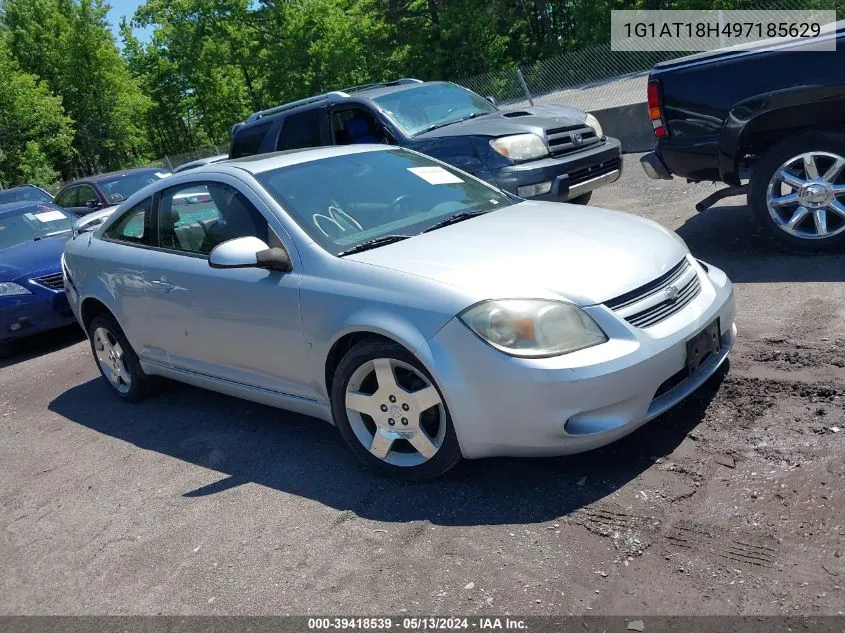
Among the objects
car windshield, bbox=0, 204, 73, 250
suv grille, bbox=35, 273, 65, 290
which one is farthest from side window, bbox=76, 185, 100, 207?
suv grille, bbox=35, 273, 65, 290

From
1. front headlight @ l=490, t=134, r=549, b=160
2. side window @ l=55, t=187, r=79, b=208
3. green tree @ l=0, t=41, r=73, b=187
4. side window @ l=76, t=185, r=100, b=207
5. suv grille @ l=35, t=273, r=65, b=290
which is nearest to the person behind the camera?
front headlight @ l=490, t=134, r=549, b=160

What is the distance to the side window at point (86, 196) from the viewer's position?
13477 mm

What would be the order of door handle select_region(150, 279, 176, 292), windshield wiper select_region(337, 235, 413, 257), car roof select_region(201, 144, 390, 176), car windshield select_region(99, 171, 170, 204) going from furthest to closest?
car windshield select_region(99, 171, 170, 204) < door handle select_region(150, 279, 176, 292) < car roof select_region(201, 144, 390, 176) < windshield wiper select_region(337, 235, 413, 257)

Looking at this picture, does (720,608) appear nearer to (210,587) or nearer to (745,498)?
(745,498)

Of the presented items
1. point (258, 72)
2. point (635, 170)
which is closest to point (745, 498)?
point (635, 170)

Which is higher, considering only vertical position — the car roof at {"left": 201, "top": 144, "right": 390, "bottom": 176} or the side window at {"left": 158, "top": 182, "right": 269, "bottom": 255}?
the car roof at {"left": 201, "top": 144, "right": 390, "bottom": 176}

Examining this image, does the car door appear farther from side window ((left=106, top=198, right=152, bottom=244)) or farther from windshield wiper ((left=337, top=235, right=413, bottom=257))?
windshield wiper ((left=337, top=235, right=413, bottom=257))

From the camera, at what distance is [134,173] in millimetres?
14055

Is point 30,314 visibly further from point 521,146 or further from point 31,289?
point 521,146

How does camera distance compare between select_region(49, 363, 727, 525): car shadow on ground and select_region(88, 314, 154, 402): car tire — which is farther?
select_region(88, 314, 154, 402): car tire

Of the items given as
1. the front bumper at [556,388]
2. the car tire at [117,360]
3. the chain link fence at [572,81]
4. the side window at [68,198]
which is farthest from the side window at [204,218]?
the chain link fence at [572,81]

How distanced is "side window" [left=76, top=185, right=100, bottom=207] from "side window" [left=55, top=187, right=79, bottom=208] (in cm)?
16

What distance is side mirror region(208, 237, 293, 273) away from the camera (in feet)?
13.9

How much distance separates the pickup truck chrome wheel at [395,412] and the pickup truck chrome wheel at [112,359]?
2552 millimetres
